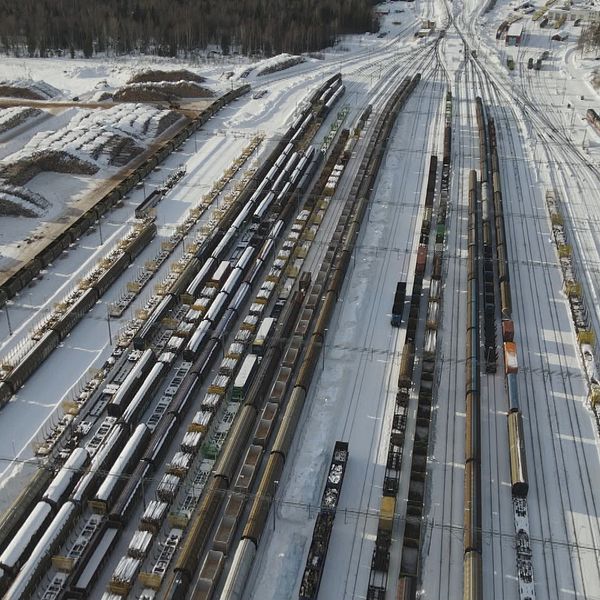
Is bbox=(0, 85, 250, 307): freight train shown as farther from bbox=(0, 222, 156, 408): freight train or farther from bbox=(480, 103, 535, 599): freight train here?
bbox=(480, 103, 535, 599): freight train

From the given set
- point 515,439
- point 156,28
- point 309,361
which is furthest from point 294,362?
point 156,28

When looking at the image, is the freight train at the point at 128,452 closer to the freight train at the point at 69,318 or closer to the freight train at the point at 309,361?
the freight train at the point at 309,361

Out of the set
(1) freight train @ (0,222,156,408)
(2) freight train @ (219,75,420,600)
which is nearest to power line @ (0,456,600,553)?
(2) freight train @ (219,75,420,600)

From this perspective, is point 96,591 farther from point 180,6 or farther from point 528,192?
point 180,6

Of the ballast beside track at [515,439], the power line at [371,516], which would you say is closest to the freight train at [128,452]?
the power line at [371,516]

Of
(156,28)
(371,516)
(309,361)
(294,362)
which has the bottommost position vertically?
(371,516)

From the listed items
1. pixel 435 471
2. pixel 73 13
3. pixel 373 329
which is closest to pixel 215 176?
pixel 373 329

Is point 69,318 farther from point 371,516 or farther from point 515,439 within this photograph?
point 515,439
